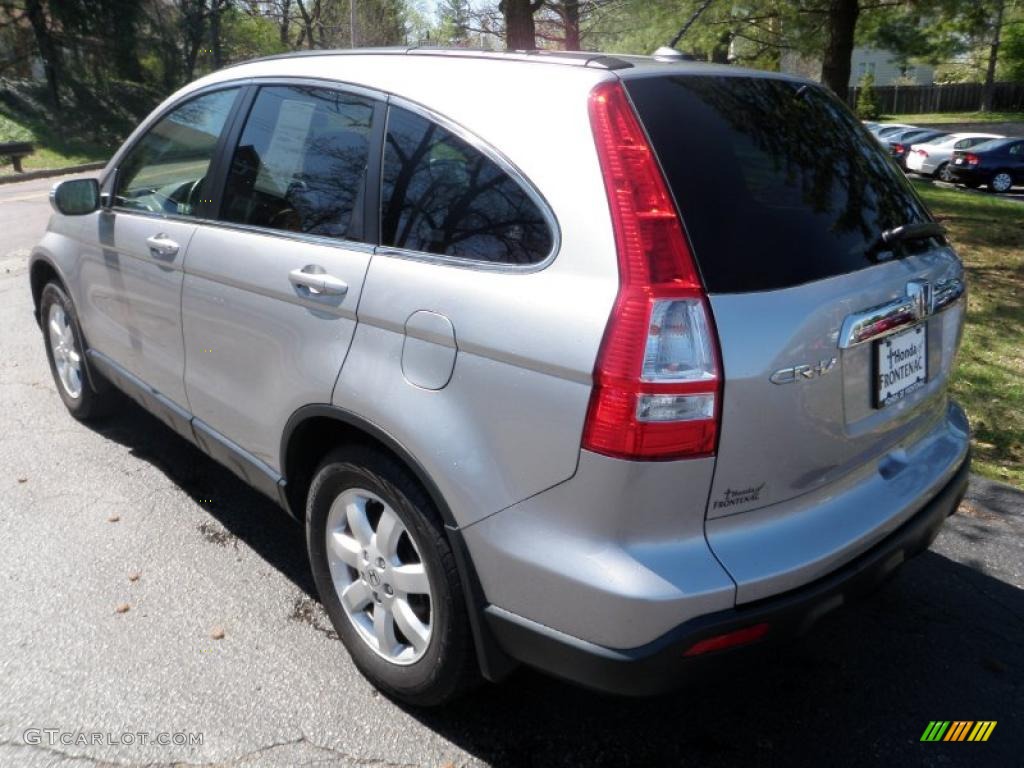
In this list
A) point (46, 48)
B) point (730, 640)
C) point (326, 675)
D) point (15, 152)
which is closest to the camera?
point (730, 640)

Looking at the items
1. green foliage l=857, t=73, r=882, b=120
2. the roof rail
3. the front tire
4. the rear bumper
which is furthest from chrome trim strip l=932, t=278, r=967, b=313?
green foliage l=857, t=73, r=882, b=120

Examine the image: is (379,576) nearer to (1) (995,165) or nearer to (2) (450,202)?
(2) (450,202)

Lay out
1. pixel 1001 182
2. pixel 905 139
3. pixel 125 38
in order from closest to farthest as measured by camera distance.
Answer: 1. pixel 1001 182
2. pixel 905 139
3. pixel 125 38

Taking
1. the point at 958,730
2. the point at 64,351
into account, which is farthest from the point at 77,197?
the point at 958,730

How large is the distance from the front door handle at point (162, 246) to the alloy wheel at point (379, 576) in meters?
1.34

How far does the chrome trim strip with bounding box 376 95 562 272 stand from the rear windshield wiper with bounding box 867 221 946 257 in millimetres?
923

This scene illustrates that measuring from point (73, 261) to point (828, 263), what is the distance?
3715 millimetres

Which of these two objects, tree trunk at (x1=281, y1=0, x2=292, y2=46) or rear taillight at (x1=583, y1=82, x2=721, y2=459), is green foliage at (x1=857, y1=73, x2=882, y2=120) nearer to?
tree trunk at (x1=281, y1=0, x2=292, y2=46)

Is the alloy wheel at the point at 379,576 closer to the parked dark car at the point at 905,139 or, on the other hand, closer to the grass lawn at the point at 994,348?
the grass lawn at the point at 994,348

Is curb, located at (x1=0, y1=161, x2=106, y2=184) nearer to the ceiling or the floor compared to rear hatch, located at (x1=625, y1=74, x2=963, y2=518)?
nearer to the floor

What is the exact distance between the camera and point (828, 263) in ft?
7.64

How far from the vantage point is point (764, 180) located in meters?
2.36

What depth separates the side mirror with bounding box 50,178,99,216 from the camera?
4.19 m

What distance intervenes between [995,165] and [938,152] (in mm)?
2175
